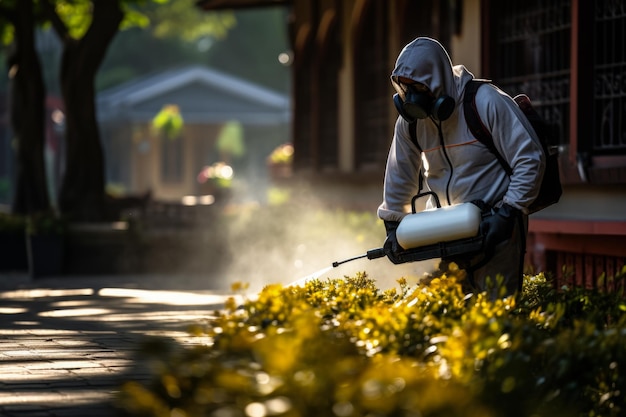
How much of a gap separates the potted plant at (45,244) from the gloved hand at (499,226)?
12.7 metres

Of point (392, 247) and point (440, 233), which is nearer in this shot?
point (440, 233)

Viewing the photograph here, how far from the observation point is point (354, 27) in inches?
787

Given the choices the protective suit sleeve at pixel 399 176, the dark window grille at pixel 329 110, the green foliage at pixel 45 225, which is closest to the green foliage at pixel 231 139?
the dark window grille at pixel 329 110

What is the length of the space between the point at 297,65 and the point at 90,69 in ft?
11.2

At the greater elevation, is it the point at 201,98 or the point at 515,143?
the point at 515,143

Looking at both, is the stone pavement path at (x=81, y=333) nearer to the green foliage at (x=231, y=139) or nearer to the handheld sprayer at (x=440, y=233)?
the handheld sprayer at (x=440, y=233)

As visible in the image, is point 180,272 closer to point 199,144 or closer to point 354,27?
point 354,27

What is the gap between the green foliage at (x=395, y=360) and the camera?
12.9 ft

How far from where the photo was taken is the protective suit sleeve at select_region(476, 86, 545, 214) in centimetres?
746

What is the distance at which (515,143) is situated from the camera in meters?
7.54

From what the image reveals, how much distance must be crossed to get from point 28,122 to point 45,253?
416 centimetres

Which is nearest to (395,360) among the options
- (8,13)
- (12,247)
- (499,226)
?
(499,226)

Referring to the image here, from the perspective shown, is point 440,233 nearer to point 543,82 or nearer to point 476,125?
point 476,125

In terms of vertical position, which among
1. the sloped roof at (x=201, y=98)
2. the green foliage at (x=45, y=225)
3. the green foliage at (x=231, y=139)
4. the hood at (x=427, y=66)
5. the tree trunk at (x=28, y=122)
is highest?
the hood at (x=427, y=66)
